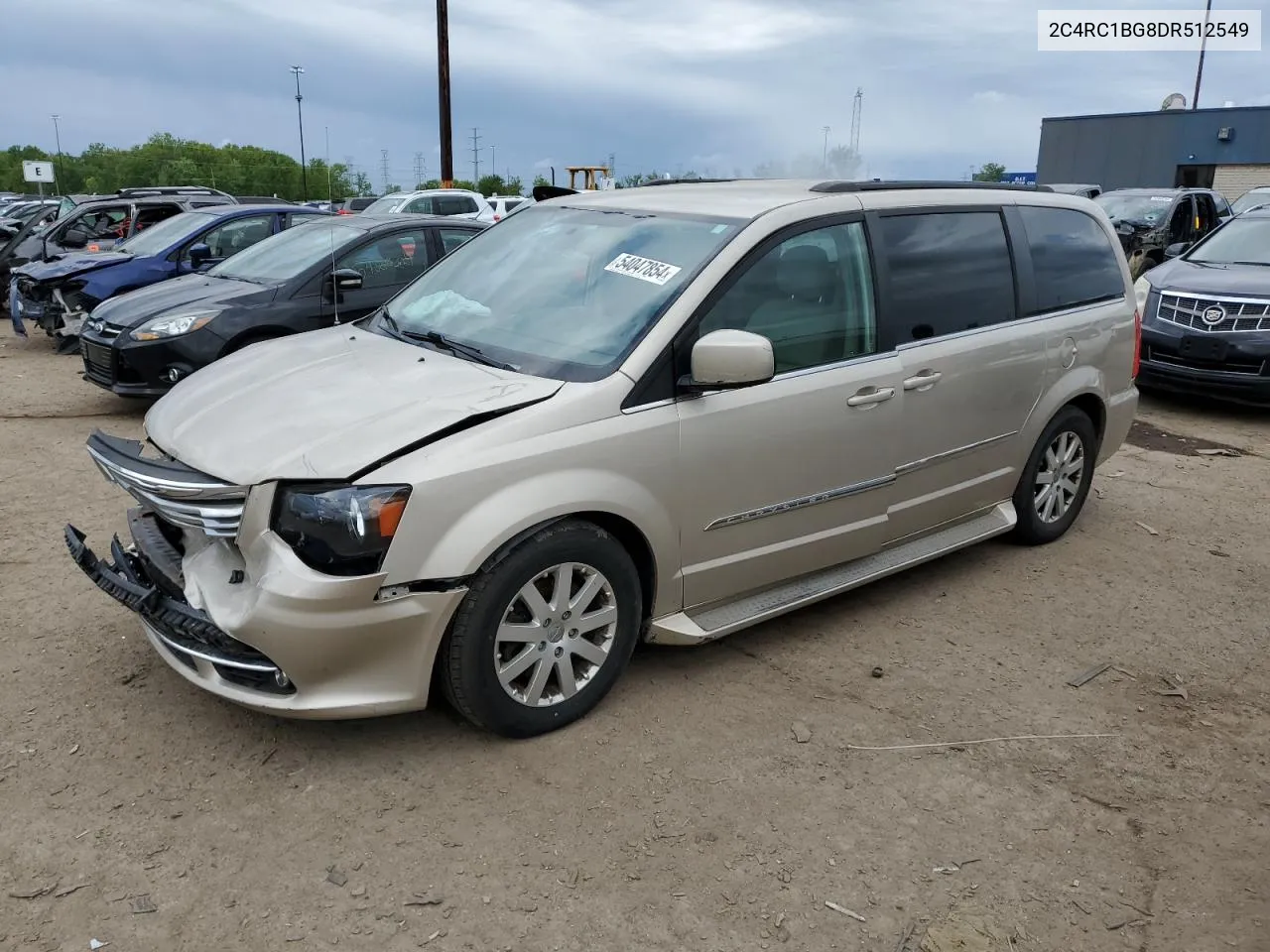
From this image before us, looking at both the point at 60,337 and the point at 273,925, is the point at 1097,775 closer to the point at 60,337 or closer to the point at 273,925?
the point at 273,925

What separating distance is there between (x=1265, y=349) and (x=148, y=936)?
8.75 meters

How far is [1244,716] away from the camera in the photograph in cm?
380

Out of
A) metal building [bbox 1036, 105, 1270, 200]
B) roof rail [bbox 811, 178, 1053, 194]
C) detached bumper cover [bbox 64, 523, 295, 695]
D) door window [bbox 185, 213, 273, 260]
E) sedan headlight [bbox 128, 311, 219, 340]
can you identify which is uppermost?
metal building [bbox 1036, 105, 1270, 200]

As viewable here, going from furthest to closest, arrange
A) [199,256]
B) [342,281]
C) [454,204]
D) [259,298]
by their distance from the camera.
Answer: [454,204] < [199,256] < [259,298] < [342,281]

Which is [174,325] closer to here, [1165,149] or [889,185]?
[889,185]

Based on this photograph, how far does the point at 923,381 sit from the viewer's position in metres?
4.28

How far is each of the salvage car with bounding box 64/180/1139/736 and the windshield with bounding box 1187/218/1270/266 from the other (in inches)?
223

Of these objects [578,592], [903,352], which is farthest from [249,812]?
[903,352]

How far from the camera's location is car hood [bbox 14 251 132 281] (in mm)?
10039

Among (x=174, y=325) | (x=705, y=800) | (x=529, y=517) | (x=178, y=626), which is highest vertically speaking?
(x=174, y=325)

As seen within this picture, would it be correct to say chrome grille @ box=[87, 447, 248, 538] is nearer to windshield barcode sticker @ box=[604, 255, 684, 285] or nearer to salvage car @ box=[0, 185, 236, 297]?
windshield barcode sticker @ box=[604, 255, 684, 285]

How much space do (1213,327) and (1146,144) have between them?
33324 millimetres

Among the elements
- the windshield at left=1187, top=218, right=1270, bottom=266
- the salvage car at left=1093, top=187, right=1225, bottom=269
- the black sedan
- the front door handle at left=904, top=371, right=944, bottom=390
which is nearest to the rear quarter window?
the front door handle at left=904, top=371, right=944, bottom=390

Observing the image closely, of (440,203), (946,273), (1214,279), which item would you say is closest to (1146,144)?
(440,203)
